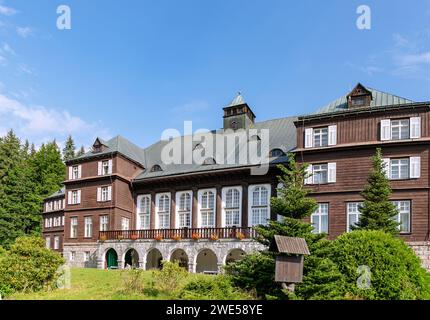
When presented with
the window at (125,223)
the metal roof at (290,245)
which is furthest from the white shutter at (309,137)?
the window at (125,223)

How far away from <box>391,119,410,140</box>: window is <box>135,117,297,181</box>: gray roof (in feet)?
25.2

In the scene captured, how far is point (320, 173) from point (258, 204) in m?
5.84

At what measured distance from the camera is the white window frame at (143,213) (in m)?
38.4

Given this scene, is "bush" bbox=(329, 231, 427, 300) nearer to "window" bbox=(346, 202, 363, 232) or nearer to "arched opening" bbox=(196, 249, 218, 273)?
"window" bbox=(346, 202, 363, 232)

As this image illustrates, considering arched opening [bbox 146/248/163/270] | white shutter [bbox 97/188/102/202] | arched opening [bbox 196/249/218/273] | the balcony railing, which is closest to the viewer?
the balcony railing

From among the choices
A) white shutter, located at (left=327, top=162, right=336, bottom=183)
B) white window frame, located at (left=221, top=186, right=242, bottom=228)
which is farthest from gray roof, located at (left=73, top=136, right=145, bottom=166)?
white shutter, located at (left=327, top=162, right=336, bottom=183)

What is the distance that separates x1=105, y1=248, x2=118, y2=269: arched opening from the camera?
3656 centimetres

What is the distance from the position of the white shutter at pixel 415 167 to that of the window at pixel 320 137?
523 centimetres

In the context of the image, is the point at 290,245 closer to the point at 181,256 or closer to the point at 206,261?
the point at 206,261

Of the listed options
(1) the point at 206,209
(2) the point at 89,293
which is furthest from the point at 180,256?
(2) the point at 89,293

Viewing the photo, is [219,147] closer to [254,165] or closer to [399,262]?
[254,165]
